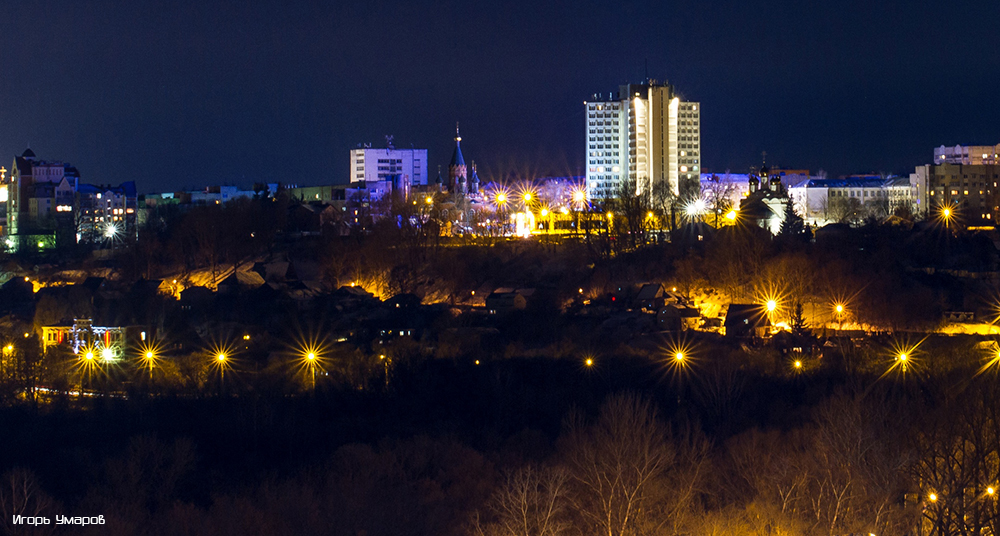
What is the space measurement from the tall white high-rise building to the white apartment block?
1896cm

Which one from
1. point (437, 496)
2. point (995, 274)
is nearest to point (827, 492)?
point (437, 496)

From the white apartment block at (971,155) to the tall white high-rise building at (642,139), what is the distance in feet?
62.2

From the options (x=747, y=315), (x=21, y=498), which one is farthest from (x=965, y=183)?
(x=21, y=498)

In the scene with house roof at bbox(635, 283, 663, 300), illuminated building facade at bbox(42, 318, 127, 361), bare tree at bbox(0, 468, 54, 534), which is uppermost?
house roof at bbox(635, 283, 663, 300)

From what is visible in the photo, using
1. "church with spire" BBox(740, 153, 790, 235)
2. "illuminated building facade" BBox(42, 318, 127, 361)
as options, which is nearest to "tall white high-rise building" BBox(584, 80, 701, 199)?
"church with spire" BBox(740, 153, 790, 235)

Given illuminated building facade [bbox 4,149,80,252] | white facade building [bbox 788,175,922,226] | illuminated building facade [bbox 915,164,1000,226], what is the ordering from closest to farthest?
illuminated building facade [bbox 4,149,80,252] → white facade building [bbox 788,175,922,226] → illuminated building facade [bbox 915,164,1000,226]

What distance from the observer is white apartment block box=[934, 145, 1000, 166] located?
75562 millimetres

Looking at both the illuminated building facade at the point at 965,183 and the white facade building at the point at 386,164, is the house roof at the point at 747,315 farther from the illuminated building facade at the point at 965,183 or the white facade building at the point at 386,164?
the white facade building at the point at 386,164

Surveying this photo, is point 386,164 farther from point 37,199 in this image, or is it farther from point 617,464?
point 617,464

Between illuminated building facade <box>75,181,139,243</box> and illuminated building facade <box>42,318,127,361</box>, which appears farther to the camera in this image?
illuminated building facade <box>75,181,139,243</box>

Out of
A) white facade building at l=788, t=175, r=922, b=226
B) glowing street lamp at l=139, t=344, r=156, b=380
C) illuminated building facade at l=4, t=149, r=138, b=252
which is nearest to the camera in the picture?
glowing street lamp at l=139, t=344, r=156, b=380

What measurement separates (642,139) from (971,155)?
24.8 meters

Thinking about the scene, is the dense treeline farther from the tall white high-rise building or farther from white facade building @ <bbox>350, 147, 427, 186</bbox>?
white facade building @ <bbox>350, 147, 427, 186</bbox>

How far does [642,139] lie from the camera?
6562 cm
